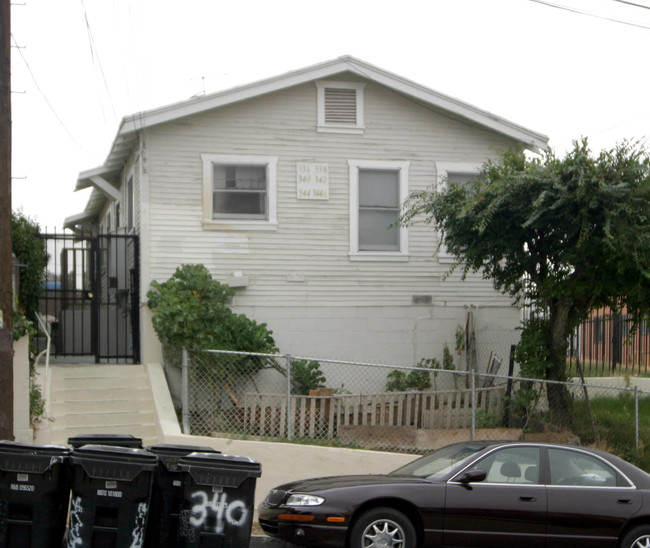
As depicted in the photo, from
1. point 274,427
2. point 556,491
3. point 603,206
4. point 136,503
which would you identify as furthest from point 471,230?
point 136,503

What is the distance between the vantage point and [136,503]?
7355 millimetres

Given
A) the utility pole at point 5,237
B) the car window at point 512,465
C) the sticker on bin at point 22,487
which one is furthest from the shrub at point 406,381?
the sticker on bin at point 22,487

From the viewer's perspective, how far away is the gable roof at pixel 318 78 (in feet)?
46.6

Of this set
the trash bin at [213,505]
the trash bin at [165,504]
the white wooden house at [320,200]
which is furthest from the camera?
the white wooden house at [320,200]

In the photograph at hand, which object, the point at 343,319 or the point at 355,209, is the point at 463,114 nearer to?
the point at 355,209

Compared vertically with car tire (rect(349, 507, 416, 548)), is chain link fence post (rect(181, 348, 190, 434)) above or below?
above

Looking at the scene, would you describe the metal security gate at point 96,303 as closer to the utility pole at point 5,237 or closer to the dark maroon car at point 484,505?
the utility pole at point 5,237

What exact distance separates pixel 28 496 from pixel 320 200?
8.73 metres

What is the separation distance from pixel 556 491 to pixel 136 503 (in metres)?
3.99

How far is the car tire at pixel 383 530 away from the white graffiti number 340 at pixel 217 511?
1.18 meters

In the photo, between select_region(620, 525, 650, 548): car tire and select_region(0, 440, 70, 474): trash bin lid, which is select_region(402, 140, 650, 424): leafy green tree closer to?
select_region(620, 525, 650, 548): car tire

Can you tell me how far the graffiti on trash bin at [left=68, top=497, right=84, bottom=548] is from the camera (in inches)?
285

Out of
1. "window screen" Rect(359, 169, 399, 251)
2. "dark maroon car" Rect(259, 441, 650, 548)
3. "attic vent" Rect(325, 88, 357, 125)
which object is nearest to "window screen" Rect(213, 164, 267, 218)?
"attic vent" Rect(325, 88, 357, 125)

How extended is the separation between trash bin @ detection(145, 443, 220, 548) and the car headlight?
3.67 feet
